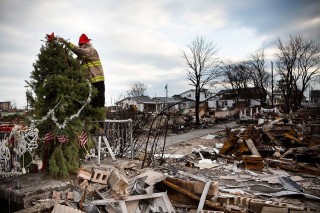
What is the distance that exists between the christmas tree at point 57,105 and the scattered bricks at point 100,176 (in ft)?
1.33

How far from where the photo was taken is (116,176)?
4.60 meters

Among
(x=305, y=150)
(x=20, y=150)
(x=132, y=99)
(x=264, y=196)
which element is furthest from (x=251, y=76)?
(x=20, y=150)

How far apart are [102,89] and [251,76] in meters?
48.2

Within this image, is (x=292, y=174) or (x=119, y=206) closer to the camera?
(x=119, y=206)

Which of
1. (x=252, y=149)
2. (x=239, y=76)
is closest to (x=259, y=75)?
(x=239, y=76)

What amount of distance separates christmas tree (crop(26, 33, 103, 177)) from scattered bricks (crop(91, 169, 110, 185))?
0.41 m

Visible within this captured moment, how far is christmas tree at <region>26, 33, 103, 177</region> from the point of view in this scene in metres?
4.88

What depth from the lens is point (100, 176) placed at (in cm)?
516

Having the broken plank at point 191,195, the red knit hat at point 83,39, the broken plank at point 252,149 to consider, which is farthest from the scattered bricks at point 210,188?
the broken plank at point 252,149

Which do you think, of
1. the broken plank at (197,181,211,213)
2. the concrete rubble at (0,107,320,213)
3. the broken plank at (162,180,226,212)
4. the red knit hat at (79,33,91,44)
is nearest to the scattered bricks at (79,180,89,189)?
the concrete rubble at (0,107,320,213)

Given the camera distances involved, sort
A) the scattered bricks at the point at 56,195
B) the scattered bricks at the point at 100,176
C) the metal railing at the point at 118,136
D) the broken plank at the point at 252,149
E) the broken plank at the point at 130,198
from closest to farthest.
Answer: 1. the scattered bricks at the point at 56,195
2. the broken plank at the point at 130,198
3. the scattered bricks at the point at 100,176
4. the metal railing at the point at 118,136
5. the broken plank at the point at 252,149

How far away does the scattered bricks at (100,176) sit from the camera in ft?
16.7

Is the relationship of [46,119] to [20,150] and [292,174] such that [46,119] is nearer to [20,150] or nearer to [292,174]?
[20,150]

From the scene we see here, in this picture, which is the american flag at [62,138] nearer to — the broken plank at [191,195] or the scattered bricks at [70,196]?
the scattered bricks at [70,196]
